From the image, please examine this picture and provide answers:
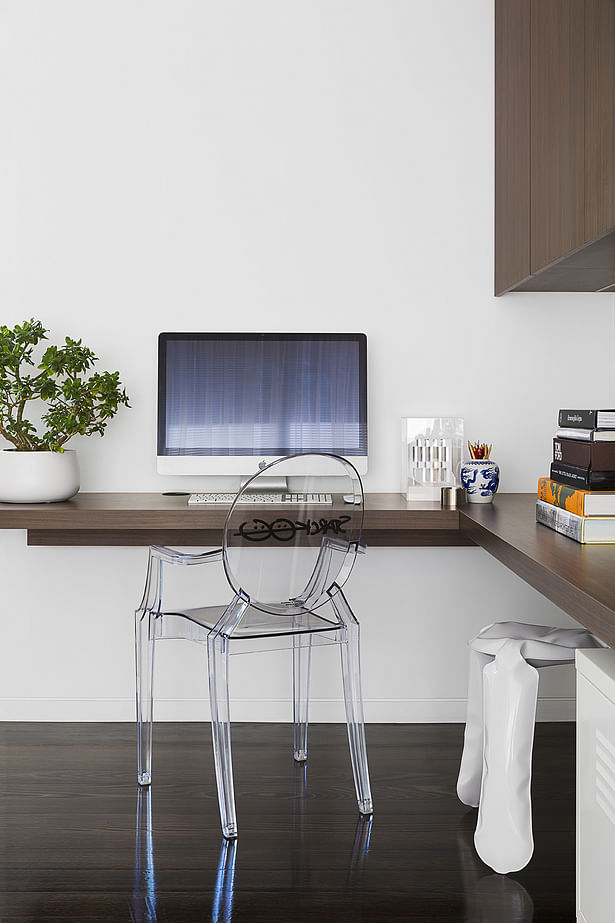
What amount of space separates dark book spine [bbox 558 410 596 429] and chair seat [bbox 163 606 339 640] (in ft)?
2.57

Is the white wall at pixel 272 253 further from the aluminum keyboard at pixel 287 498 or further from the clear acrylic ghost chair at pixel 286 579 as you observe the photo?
the aluminum keyboard at pixel 287 498

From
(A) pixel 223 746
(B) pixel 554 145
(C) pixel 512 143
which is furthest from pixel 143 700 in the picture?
(C) pixel 512 143

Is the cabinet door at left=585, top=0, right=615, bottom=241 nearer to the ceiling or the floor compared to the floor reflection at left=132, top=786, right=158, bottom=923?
nearer to the ceiling

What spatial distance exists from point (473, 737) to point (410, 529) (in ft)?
2.00

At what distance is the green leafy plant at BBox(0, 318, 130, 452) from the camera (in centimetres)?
264

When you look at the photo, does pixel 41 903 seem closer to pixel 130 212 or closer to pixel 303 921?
pixel 303 921

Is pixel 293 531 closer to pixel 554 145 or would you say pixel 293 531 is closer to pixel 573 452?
pixel 573 452

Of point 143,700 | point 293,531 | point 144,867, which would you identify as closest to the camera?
point 144,867

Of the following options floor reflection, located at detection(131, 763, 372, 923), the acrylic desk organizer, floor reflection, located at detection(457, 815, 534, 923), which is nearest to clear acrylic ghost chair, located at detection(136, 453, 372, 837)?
floor reflection, located at detection(131, 763, 372, 923)

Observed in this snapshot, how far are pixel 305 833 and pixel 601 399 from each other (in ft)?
5.64

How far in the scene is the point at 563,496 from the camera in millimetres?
2057

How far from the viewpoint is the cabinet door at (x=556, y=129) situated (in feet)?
6.95

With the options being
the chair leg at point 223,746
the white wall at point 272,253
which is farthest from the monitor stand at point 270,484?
the white wall at point 272,253

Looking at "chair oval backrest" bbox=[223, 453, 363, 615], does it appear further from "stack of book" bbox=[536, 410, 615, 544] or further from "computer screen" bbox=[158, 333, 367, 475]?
"computer screen" bbox=[158, 333, 367, 475]
